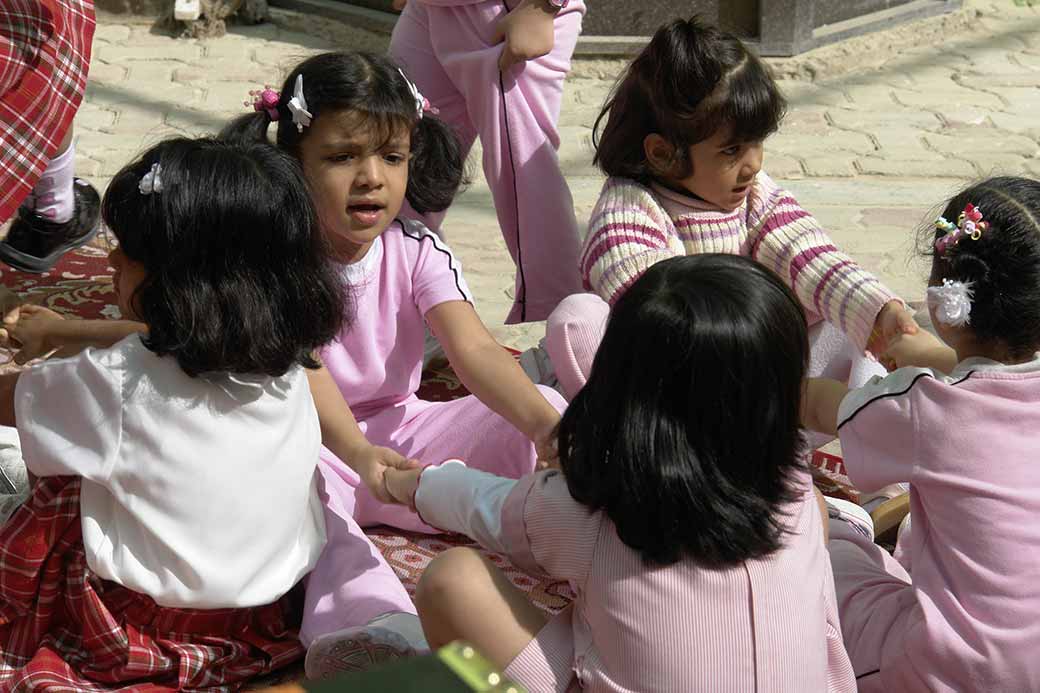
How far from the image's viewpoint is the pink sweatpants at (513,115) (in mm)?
3025

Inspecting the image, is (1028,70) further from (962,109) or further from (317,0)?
(317,0)

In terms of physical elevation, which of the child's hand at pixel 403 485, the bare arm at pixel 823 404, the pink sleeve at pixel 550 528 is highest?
the pink sleeve at pixel 550 528

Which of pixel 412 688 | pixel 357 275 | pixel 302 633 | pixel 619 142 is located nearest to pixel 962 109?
pixel 619 142

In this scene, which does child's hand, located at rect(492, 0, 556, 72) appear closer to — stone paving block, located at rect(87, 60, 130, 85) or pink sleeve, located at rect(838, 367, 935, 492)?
pink sleeve, located at rect(838, 367, 935, 492)

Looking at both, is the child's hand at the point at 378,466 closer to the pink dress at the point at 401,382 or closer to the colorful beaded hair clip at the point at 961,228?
the pink dress at the point at 401,382

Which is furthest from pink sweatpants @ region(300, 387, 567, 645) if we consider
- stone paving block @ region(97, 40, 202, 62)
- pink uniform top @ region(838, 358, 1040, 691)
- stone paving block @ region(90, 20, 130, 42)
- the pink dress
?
stone paving block @ region(90, 20, 130, 42)

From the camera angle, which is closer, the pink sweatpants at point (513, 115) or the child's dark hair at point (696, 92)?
the child's dark hair at point (696, 92)

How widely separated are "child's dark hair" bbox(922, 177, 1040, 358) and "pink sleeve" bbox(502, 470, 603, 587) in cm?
64

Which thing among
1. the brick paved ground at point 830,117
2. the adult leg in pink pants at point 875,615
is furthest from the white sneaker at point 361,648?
the brick paved ground at point 830,117

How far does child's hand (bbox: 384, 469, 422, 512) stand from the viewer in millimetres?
2055

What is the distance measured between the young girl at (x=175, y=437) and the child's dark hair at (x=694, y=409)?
49 cm

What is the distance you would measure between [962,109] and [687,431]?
3.98m

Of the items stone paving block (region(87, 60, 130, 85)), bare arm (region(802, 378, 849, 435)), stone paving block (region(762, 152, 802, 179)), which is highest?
bare arm (region(802, 378, 849, 435))

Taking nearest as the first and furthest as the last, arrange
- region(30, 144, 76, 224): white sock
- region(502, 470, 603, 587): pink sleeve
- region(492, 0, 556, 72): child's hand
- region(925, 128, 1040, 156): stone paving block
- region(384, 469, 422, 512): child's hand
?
region(502, 470, 603, 587): pink sleeve, region(384, 469, 422, 512): child's hand, region(492, 0, 556, 72): child's hand, region(30, 144, 76, 224): white sock, region(925, 128, 1040, 156): stone paving block
